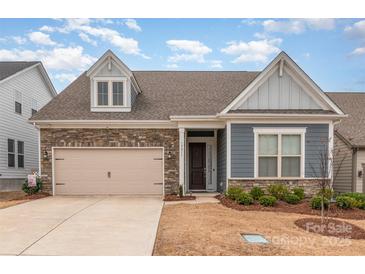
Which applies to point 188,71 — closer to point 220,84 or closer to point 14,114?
point 220,84

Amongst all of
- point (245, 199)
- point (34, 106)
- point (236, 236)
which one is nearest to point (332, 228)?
point (236, 236)

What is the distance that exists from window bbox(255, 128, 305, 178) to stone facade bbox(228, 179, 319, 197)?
0.24 m

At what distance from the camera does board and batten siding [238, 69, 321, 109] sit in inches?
510

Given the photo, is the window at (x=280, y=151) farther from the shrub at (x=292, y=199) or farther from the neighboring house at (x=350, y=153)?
the neighboring house at (x=350, y=153)

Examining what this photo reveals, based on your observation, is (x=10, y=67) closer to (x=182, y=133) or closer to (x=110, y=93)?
(x=110, y=93)

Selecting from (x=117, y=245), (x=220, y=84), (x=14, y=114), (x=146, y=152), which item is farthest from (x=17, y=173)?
(x=117, y=245)

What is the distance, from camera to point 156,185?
14.1 meters

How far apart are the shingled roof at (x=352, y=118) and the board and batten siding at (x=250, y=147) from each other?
2.81m

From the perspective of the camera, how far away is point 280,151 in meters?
12.7

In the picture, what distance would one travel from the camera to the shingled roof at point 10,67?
17.5m

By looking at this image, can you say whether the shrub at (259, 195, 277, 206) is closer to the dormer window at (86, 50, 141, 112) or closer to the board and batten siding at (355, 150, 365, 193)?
the board and batten siding at (355, 150, 365, 193)

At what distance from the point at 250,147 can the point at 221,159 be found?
68.2 inches

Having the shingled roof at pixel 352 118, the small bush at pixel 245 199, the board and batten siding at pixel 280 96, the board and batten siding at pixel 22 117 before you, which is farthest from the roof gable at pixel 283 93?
the board and batten siding at pixel 22 117

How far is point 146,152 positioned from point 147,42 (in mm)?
4633
